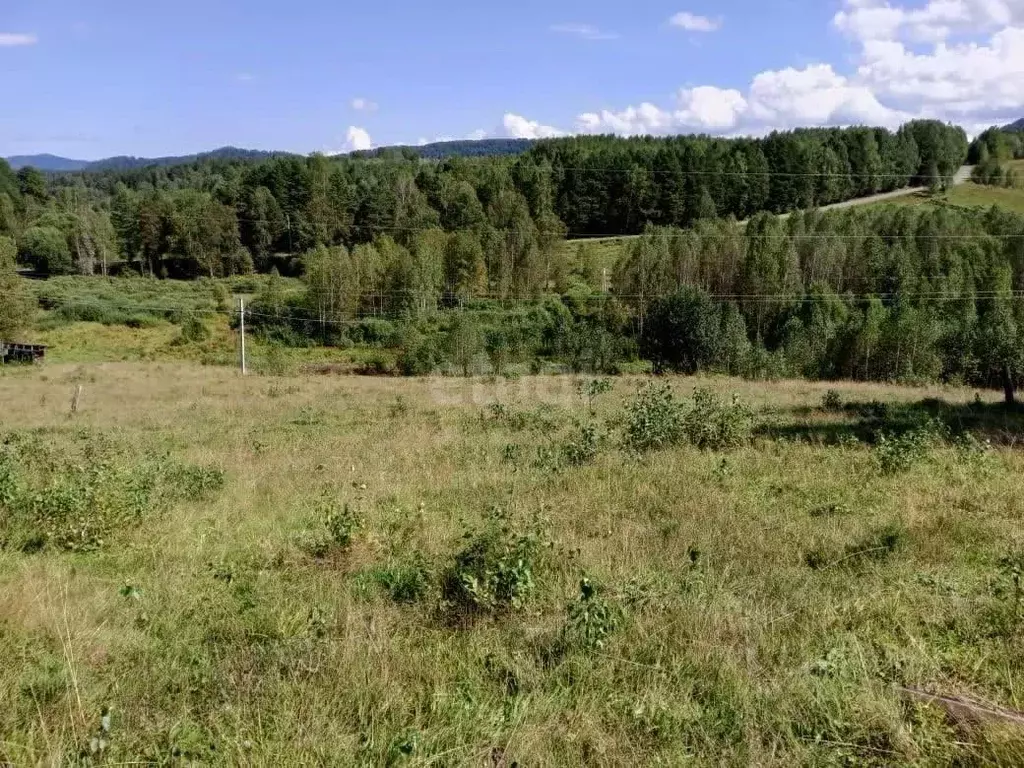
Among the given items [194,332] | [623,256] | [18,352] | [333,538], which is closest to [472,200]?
[623,256]

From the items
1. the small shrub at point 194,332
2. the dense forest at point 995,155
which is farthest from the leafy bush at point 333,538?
the dense forest at point 995,155

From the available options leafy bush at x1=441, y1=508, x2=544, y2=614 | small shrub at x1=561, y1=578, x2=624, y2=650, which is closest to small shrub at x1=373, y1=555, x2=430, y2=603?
leafy bush at x1=441, y1=508, x2=544, y2=614

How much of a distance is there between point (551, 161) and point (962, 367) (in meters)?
74.5

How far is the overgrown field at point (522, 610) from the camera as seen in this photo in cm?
309

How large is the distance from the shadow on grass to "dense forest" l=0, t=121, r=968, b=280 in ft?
198

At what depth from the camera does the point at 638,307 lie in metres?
61.0

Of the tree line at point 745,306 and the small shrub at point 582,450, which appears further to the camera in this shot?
the tree line at point 745,306

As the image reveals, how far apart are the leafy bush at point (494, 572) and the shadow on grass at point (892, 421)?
685cm

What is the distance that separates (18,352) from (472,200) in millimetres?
54884

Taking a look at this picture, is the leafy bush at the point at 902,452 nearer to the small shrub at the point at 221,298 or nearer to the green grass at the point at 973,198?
the small shrub at the point at 221,298

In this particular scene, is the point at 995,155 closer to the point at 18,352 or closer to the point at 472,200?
the point at 472,200

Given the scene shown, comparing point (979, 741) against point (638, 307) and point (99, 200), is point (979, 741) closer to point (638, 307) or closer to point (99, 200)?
point (638, 307)

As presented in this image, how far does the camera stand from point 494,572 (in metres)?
4.66

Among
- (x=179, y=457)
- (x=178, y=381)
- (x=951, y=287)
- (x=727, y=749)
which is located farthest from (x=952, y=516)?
(x=951, y=287)
